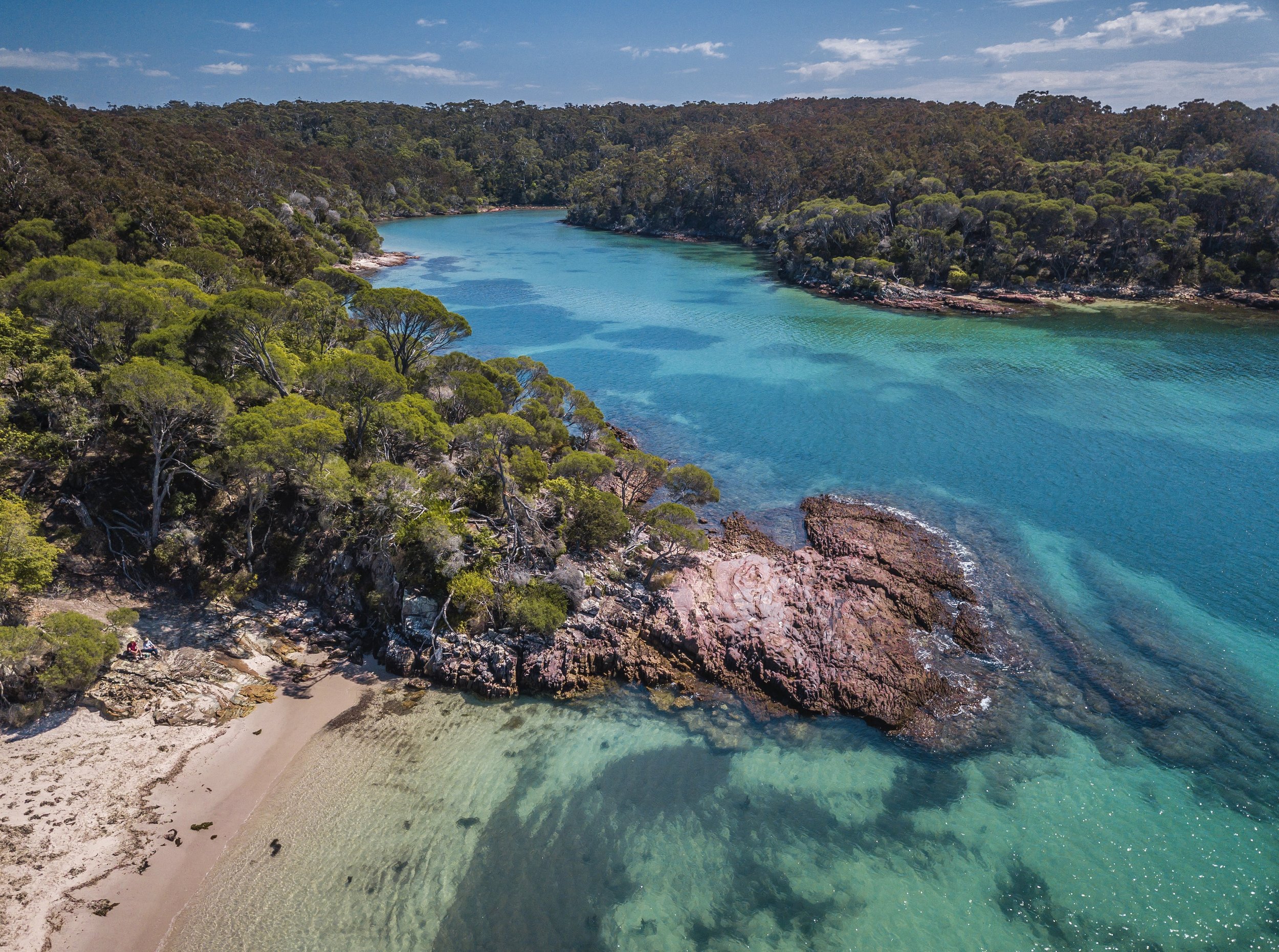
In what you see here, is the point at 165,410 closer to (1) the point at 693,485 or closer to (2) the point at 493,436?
(2) the point at 493,436

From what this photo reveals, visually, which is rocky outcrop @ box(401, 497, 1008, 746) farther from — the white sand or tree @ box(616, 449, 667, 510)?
the white sand

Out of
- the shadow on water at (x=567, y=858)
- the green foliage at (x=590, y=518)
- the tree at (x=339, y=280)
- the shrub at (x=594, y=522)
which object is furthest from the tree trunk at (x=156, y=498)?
the tree at (x=339, y=280)

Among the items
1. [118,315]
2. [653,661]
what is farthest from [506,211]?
[653,661]

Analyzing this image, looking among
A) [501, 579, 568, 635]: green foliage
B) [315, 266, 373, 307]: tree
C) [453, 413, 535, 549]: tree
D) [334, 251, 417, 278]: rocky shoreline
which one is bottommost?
[501, 579, 568, 635]: green foliage

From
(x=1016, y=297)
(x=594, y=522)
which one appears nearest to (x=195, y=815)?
(x=594, y=522)

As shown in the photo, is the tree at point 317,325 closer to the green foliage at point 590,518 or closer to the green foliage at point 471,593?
the green foliage at point 590,518

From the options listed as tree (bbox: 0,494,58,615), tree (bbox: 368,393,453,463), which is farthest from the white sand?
tree (bbox: 368,393,453,463)

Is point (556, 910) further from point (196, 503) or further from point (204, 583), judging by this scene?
point (196, 503)
